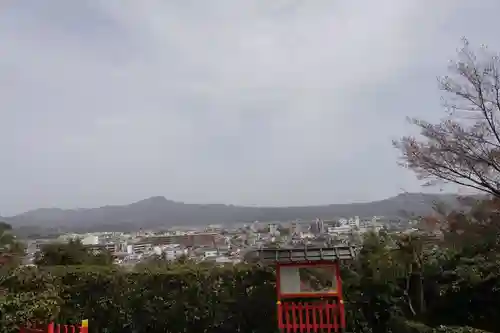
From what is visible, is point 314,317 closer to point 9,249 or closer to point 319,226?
point 319,226

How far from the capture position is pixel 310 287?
292 inches

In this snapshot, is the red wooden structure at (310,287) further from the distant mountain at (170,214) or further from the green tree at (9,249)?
the green tree at (9,249)

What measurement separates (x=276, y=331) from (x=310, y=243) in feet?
5.84

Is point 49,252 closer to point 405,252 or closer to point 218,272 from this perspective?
point 218,272

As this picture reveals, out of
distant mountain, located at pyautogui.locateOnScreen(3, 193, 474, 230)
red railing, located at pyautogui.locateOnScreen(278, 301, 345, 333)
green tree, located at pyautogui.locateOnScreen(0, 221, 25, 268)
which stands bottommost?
red railing, located at pyautogui.locateOnScreen(278, 301, 345, 333)

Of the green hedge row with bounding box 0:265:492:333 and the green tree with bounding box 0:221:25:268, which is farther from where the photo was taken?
the green tree with bounding box 0:221:25:268

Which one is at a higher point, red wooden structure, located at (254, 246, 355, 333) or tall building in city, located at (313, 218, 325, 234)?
tall building in city, located at (313, 218, 325, 234)

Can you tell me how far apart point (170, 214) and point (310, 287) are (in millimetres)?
16333

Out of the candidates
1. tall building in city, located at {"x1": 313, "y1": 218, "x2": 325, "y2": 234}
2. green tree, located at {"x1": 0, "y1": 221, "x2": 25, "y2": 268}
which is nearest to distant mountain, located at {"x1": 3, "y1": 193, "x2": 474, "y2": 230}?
tall building in city, located at {"x1": 313, "y1": 218, "x2": 325, "y2": 234}

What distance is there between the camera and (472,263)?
771cm

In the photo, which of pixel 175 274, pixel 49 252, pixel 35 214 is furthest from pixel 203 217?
pixel 175 274

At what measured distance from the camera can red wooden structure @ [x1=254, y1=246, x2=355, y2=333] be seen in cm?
725

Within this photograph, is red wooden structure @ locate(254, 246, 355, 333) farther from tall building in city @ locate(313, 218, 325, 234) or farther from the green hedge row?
tall building in city @ locate(313, 218, 325, 234)

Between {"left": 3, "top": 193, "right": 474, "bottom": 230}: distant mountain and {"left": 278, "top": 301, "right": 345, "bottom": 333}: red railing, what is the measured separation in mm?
3912
